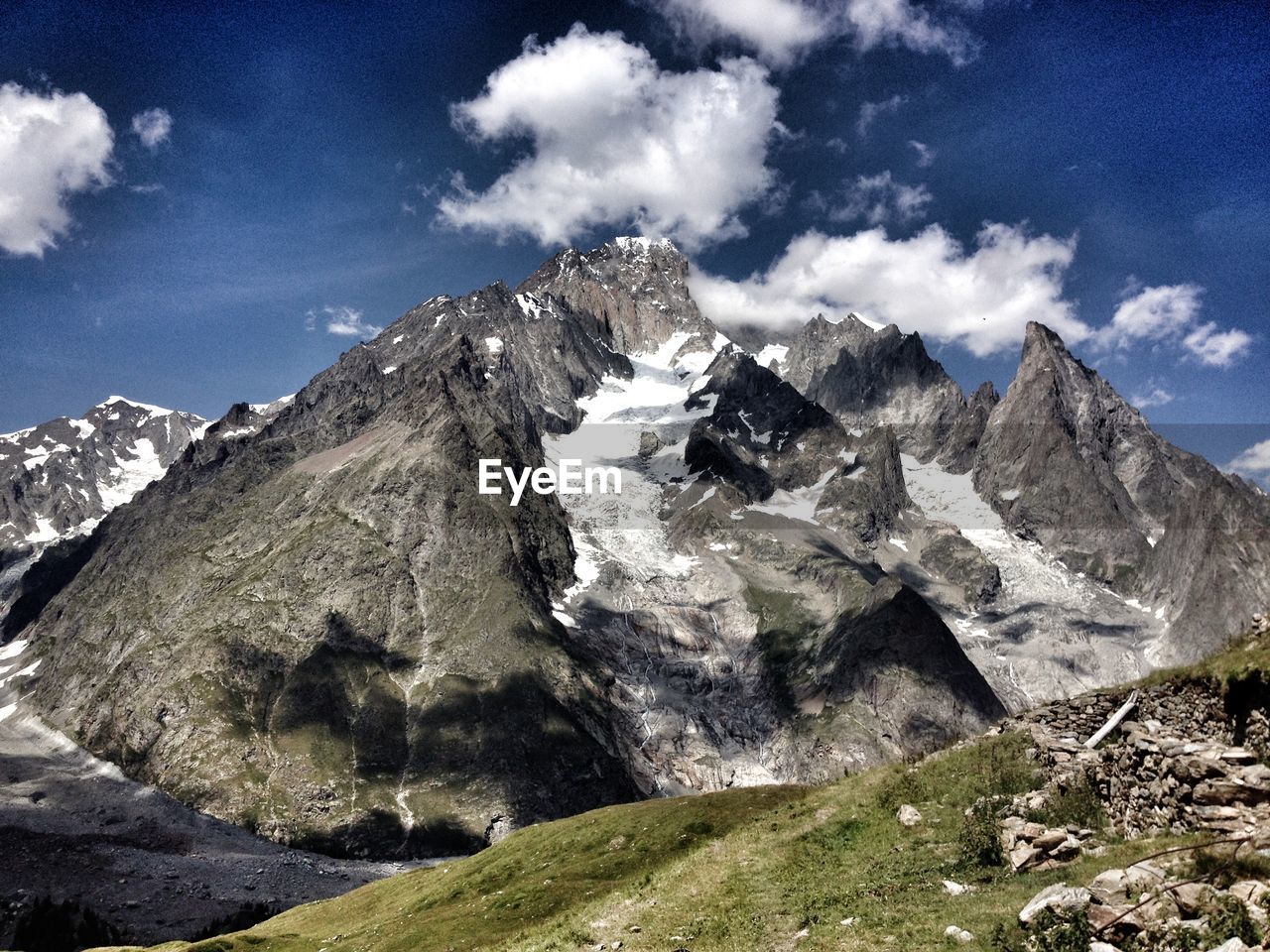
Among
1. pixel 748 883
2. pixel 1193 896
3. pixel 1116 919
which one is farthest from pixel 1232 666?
pixel 748 883

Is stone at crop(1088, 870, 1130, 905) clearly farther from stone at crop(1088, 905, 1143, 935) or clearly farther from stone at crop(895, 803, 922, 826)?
stone at crop(895, 803, 922, 826)

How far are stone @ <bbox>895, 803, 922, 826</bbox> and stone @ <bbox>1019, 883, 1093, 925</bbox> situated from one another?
453 inches

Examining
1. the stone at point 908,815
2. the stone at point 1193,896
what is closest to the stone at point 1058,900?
the stone at point 1193,896

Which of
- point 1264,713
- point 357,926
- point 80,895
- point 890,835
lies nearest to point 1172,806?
point 1264,713

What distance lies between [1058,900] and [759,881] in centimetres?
1438

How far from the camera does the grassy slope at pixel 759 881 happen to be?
22.0m

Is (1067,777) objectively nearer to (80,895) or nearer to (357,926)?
(357,926)

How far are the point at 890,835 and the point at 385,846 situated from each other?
632 ft

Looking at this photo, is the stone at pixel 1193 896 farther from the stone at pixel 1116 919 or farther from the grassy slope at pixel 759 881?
the grassy slope at pixel 759 881

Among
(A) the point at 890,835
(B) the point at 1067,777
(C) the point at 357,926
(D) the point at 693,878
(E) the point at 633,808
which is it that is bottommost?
(C) the point at 357,926

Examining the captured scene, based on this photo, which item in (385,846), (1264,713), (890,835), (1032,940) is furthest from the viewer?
(385,846)

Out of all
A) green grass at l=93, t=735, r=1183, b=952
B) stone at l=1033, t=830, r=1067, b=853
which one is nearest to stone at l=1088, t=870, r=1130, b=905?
green grass at l=93, t=735, r=1183, b=952

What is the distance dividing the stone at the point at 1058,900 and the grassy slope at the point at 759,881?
1.33 m

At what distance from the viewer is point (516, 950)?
30.4 metres
